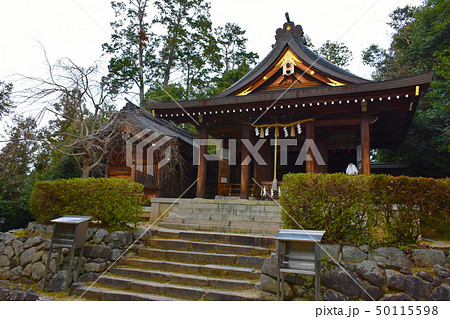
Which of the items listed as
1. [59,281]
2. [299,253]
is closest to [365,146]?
[299,253]

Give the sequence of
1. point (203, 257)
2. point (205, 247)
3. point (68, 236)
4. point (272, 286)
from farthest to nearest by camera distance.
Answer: point (205, 247), point (203, 257), point (68, 236), point (272, 286)

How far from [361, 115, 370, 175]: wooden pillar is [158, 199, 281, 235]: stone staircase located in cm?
325

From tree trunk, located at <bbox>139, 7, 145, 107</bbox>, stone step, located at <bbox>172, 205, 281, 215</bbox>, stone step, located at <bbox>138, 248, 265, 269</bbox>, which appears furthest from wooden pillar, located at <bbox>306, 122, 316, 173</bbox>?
tree trunk, located at <bbox>139, 7, 145, 107</bbox>

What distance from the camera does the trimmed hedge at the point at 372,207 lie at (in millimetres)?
4480

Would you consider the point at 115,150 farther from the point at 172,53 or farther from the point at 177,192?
the point at 172,53

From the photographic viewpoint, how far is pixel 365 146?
9.13 meters

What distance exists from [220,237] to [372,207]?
121 inches

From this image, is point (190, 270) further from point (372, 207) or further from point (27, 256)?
point (27, 256)

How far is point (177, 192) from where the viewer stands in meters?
14.9

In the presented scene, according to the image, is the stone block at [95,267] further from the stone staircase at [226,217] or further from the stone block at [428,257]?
the stone block at [428,257]

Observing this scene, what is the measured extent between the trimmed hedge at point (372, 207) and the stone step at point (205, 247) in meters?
1.03
